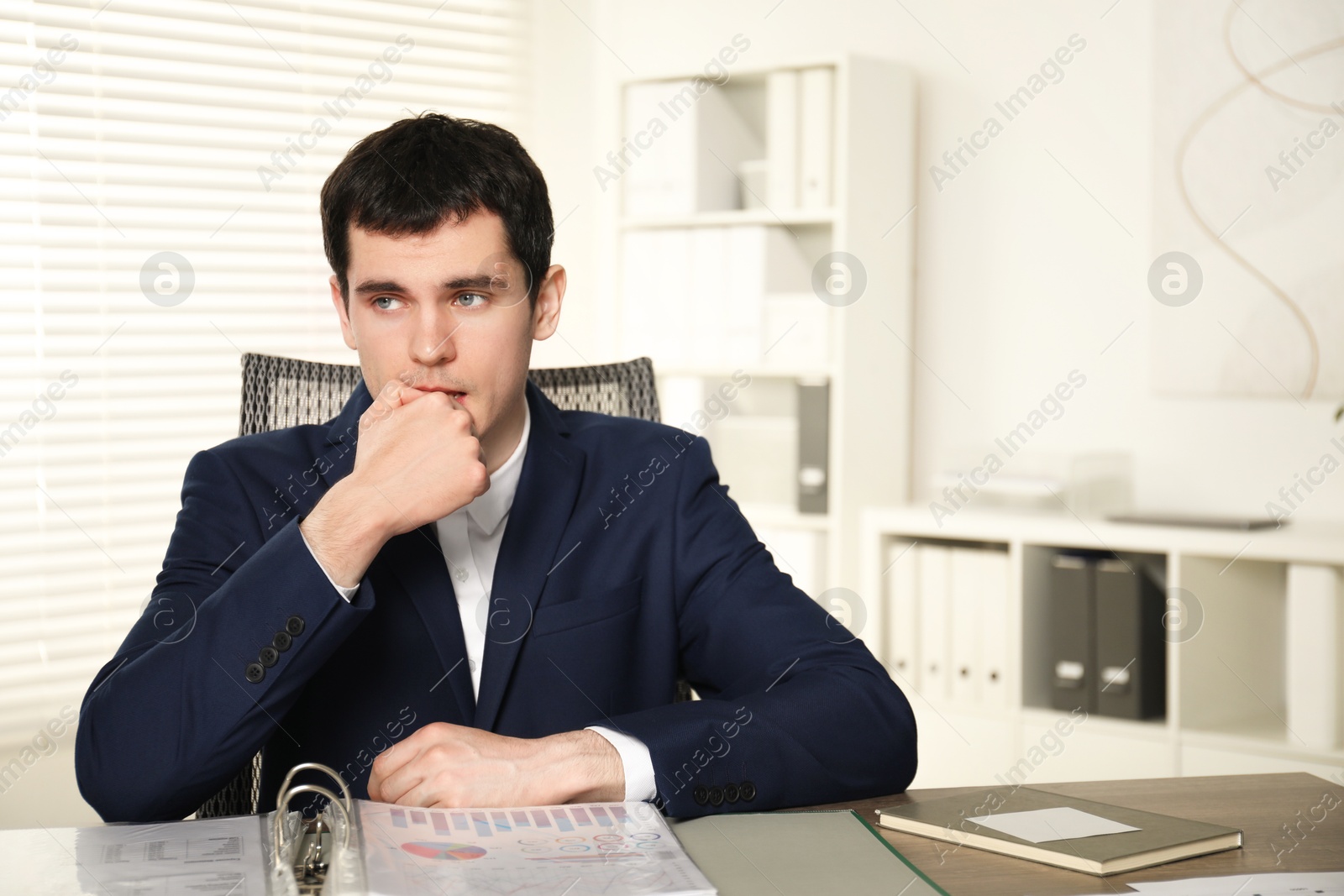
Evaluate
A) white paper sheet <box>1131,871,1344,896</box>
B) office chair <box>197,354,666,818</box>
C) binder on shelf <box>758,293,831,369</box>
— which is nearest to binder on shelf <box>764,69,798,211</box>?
binder on shelf <box>758,293,831,369</box>

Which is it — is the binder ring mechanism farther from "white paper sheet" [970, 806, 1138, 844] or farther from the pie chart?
"white paper sheet" [970, 806, 1138, 844]

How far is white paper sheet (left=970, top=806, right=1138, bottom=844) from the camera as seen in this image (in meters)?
1.00

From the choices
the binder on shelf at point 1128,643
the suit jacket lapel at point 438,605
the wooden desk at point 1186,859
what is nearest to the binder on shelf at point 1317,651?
the binder on shelf at point 1128,643

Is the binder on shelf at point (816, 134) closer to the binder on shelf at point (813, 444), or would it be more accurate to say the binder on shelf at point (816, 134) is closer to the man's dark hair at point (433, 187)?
the binder on shelf at point (813, 444)

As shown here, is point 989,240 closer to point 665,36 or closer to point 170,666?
point 665,36

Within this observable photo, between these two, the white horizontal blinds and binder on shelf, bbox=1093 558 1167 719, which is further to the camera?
the white horizontal blinds

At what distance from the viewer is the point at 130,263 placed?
9.83 feet

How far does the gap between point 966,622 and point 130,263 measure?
2.20 metres

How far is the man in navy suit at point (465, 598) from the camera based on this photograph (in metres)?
1.13

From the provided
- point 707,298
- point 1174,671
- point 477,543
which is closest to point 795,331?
point 707,298

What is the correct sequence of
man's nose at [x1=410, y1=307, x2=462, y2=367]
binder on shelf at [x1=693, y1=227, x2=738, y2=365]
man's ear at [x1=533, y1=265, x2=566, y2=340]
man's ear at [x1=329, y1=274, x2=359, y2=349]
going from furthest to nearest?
1. binder on shelf at [x1=693, y1=227, x2=738, y2=365]
2. man's ear at [x1=533, y1=265, x2=566, y2=340]
3. man's ear at [x1=329, y1=274, x2=359, y2=349]
4. man's nose at [x1=410, y1=307, x2=462, y2=367]

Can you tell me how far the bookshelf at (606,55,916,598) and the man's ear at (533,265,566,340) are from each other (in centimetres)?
155

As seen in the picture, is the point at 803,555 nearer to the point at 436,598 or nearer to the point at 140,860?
the point at 436,598

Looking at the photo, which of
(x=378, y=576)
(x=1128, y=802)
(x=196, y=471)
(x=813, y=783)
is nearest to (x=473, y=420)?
(x=378, y=576)
